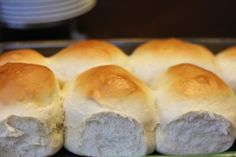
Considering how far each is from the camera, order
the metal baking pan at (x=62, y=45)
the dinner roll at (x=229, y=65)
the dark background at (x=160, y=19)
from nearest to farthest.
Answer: the dinner roll at (x=229, y=65) → the metal baking pan at (x=62, y=45) → the dark background at (x=160, y=19)

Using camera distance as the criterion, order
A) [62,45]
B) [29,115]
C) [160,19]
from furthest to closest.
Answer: [160,19] → [62,45] → [29,115]

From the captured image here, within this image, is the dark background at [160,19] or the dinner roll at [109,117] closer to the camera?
the dinner roll at [109,117]

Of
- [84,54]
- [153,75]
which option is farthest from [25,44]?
[153,75]

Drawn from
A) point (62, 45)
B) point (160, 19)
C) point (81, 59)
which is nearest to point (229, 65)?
point (81, 59)

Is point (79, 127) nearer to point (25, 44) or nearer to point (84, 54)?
point (84, 54)

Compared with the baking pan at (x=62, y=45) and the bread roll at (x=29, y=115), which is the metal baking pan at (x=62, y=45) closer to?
the baking pan at (x=62, y=45)

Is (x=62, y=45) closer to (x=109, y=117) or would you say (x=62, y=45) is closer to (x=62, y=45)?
(x=62, y=45)

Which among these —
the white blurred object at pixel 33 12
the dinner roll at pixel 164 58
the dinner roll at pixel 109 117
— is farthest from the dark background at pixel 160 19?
the dinner roll at pixel 109 117
